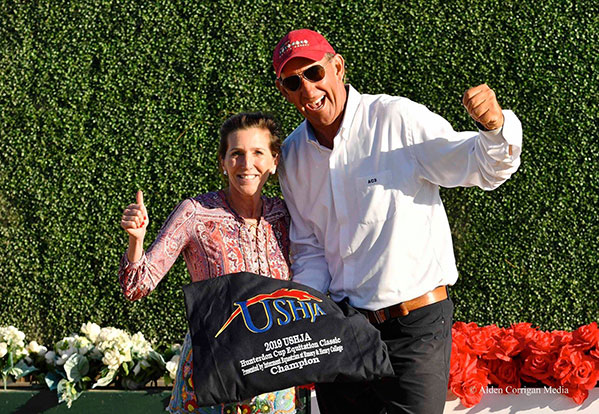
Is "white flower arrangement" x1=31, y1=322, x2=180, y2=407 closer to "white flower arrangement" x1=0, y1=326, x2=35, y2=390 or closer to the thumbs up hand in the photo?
"white flower arrangement" x1=0, y1=326, x2=35, y2=390

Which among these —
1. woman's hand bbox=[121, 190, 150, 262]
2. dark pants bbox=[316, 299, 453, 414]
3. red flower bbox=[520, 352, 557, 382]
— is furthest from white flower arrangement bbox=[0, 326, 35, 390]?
red flower bbox=[520, 352, 557, 382]

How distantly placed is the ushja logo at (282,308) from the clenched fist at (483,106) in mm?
690

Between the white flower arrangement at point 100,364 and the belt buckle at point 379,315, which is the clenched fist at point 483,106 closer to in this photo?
the belt buckle at point 379,315

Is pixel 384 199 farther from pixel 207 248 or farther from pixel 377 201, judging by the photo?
pixel 207 248

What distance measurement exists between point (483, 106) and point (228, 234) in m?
0.84

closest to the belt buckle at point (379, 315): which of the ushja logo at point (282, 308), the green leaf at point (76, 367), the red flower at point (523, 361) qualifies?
the ushja logo at point (282, 308)

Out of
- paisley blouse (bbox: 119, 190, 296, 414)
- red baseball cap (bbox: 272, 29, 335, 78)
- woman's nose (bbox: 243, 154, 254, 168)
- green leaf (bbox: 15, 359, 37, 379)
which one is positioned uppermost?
red baseball cap (bbox: 272, 29, 335, 78)

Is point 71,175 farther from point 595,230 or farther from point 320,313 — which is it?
point 595,230

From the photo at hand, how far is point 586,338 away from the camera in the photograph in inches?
128

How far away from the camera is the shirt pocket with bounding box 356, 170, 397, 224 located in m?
2.28

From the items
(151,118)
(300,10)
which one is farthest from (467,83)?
(151,118)

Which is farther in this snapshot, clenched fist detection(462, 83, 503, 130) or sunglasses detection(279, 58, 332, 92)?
sunglasses detection(279, 58, 332, 92)

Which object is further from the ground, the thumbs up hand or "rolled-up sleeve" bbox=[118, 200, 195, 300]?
the thumbs up hand

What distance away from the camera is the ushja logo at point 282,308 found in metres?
Result: 2.06
